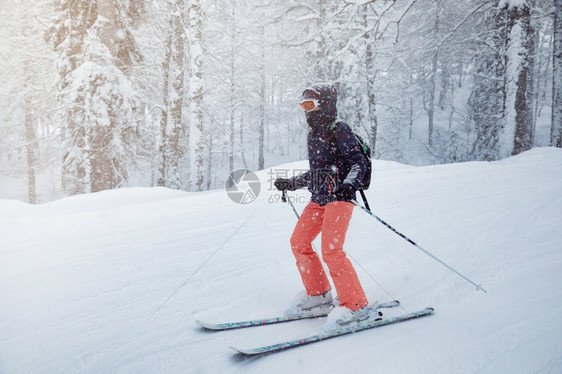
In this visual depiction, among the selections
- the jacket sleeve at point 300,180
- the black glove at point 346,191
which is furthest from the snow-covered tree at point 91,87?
the black glove at point 346,191

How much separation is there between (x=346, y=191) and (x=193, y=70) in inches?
367

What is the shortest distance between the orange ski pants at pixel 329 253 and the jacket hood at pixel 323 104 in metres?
0.74

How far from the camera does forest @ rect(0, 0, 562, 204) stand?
904 cm

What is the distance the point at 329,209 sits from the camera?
2.85 metres

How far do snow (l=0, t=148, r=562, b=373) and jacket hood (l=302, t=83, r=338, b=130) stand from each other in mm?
1819

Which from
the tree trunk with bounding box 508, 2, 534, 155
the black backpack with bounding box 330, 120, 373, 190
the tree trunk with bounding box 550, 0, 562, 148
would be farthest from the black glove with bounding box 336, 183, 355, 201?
the tree trunk with bounding box 550, 0, 562, 148

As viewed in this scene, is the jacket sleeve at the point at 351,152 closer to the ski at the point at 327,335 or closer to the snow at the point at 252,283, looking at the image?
the ski at the point at 327,335

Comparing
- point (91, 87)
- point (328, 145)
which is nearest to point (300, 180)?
point (328, 145)

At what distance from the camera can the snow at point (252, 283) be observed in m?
2.34

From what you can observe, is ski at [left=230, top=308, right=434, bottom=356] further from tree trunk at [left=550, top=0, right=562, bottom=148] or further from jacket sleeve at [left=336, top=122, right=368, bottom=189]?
tree trunk at [left=550, top=0, right=562, bottom=148]

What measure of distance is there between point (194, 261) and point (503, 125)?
465 inches

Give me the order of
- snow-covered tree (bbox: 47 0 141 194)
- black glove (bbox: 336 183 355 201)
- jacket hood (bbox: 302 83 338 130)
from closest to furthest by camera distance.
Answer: black glove (bbox: 336 183 355 201), jacket hood (bbox: 302 83 338 130), snow-covered tree (bbox: 47 0 141 194)

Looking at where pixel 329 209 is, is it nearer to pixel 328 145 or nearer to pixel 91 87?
pixel 328 145

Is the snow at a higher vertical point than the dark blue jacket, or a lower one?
lower
